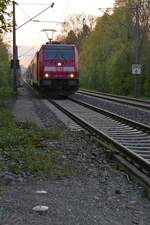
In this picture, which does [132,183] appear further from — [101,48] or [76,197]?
[101,48]

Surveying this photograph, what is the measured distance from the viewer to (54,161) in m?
10.3

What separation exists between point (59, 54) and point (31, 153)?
25.9 meters

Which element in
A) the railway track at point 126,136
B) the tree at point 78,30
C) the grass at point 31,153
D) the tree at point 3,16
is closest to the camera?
the grass at point 31,153

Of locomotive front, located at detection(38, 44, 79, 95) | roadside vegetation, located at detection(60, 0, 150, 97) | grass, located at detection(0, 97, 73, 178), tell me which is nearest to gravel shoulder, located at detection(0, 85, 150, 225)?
grass, located at detection(0, 97, 73, 178)

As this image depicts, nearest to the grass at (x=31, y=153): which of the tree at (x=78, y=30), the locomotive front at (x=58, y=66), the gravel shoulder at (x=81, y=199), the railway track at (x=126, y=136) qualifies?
the gravel shoulder at (x=81, y=199)

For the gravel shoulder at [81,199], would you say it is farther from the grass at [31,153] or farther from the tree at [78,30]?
the tree at [78,30]

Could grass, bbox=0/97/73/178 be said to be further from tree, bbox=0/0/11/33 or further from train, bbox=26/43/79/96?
train, bbox=26/43/79/96

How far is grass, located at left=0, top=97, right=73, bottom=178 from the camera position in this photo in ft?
30.9

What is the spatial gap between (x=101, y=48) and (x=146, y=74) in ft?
93.1

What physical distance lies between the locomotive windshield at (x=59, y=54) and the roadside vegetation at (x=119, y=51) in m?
9.15

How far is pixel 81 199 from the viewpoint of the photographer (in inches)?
294

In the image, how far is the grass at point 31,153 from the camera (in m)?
9.41

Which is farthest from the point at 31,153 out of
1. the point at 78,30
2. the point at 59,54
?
the point at 78,30

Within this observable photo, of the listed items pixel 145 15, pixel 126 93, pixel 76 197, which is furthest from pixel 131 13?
pixel 76 197
